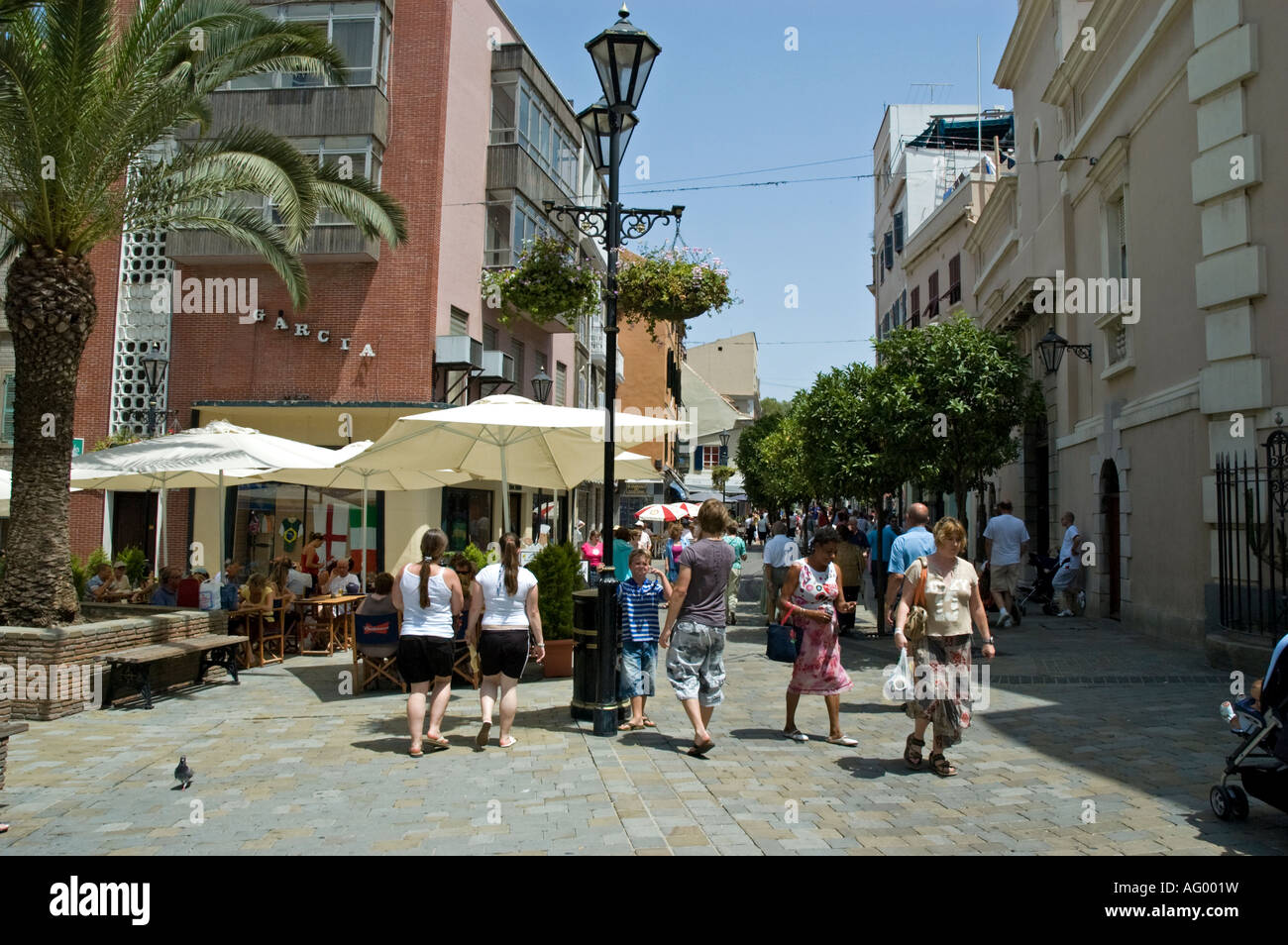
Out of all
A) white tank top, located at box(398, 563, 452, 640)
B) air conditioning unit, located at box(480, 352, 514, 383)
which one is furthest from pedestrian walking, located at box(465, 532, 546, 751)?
air conditioning unit, located at box(480, 352, 514, 383)

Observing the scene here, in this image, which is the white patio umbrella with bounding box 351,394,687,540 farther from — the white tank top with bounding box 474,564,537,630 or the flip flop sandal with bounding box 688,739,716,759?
the flip flop sandal with bounding box 688,739,716,759

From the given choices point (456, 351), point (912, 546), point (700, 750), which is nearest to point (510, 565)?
point (700, 750)

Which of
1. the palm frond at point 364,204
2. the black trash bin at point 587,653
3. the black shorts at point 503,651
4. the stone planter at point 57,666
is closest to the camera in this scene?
the black shorts at point 503,651

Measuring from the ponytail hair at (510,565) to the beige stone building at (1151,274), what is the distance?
8.07m

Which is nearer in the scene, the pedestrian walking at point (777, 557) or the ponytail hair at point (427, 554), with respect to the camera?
the ponytail hair at point (427, 554)

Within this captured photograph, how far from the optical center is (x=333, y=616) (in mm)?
12906

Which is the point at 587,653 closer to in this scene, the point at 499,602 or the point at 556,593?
the point at 499,602

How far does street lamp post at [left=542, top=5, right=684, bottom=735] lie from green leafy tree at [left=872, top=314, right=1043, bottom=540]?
6.04 metres

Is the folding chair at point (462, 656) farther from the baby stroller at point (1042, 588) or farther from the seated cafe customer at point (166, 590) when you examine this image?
the baby stroller at point (1042, 588)

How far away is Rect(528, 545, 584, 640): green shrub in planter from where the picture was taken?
10.2 m

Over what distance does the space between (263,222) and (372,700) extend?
8.22 metres

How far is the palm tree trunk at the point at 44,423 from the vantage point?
9.49 meters

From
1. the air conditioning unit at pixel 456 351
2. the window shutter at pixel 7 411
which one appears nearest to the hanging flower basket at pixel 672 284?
the air conditioning unit at pixel 456 351

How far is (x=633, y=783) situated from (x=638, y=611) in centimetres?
191
